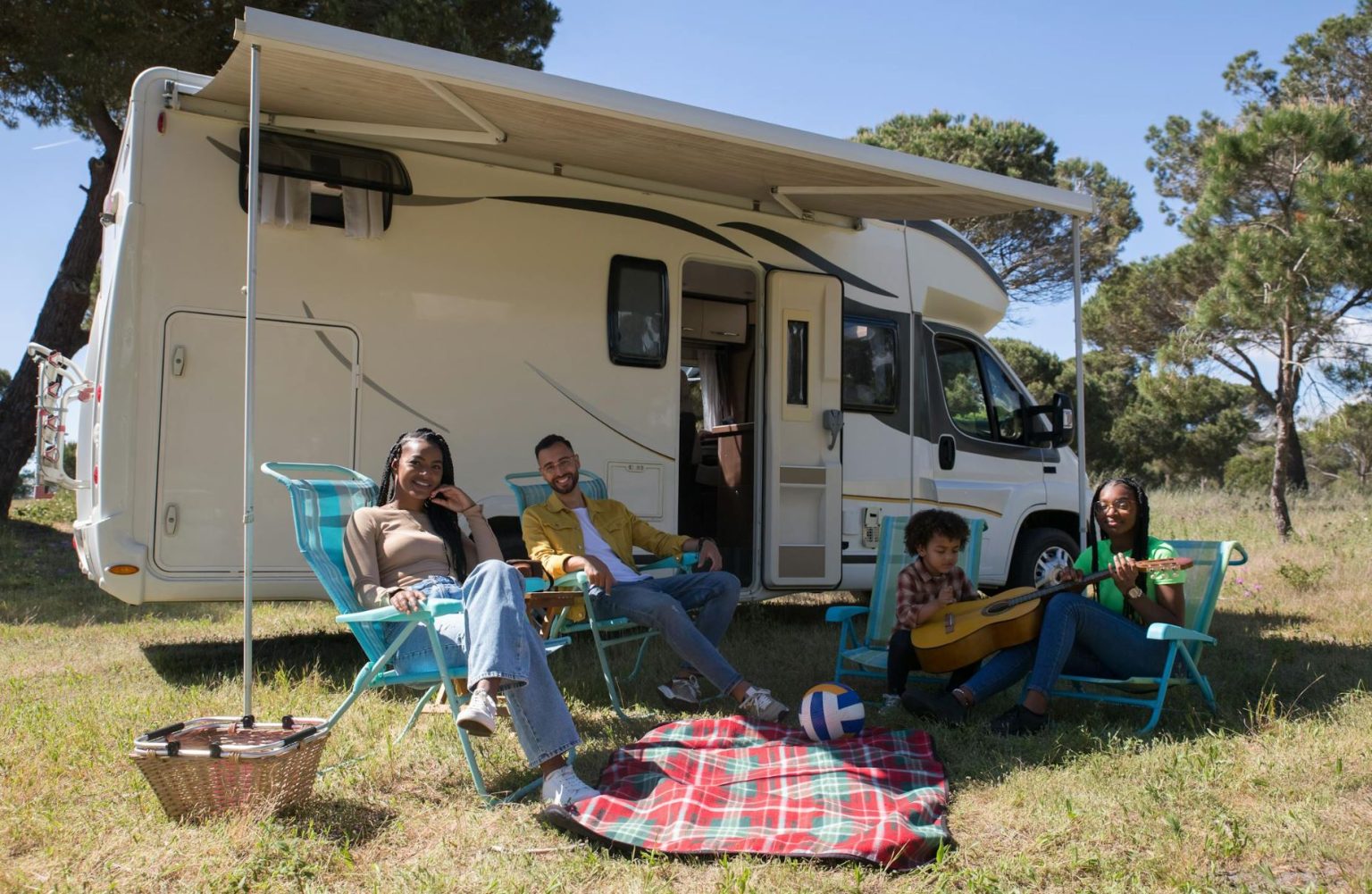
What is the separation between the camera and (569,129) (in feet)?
14.1

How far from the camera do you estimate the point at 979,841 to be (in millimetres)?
2670

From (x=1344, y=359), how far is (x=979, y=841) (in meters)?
10.2

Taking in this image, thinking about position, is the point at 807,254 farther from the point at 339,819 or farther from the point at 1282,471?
the point at 1282,471

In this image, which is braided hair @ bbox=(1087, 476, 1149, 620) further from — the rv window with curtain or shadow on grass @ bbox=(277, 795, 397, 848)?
shadow on grass @ bbox=(277, 795, 397, 848)

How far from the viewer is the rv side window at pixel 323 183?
4.39 metres

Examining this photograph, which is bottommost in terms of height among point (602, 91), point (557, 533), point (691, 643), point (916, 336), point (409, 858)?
point (409, 858)

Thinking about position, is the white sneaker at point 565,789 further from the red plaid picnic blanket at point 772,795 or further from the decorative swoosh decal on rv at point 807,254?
the decorative swoosh decal on rv at point 807,254

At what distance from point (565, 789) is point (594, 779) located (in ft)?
1.19

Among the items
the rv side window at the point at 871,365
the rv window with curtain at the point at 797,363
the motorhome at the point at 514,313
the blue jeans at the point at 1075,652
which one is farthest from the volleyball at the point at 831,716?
the rv side window at the point at 871,365

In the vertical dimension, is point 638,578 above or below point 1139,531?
below

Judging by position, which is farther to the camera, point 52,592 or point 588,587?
point 52,592

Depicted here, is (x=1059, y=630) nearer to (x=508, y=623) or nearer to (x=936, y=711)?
(x=936, y=711)

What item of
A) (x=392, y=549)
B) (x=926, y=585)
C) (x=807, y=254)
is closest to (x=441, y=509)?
(x=392, y=549)

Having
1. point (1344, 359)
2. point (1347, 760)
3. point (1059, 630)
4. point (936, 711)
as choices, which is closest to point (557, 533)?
point (936, 711)
